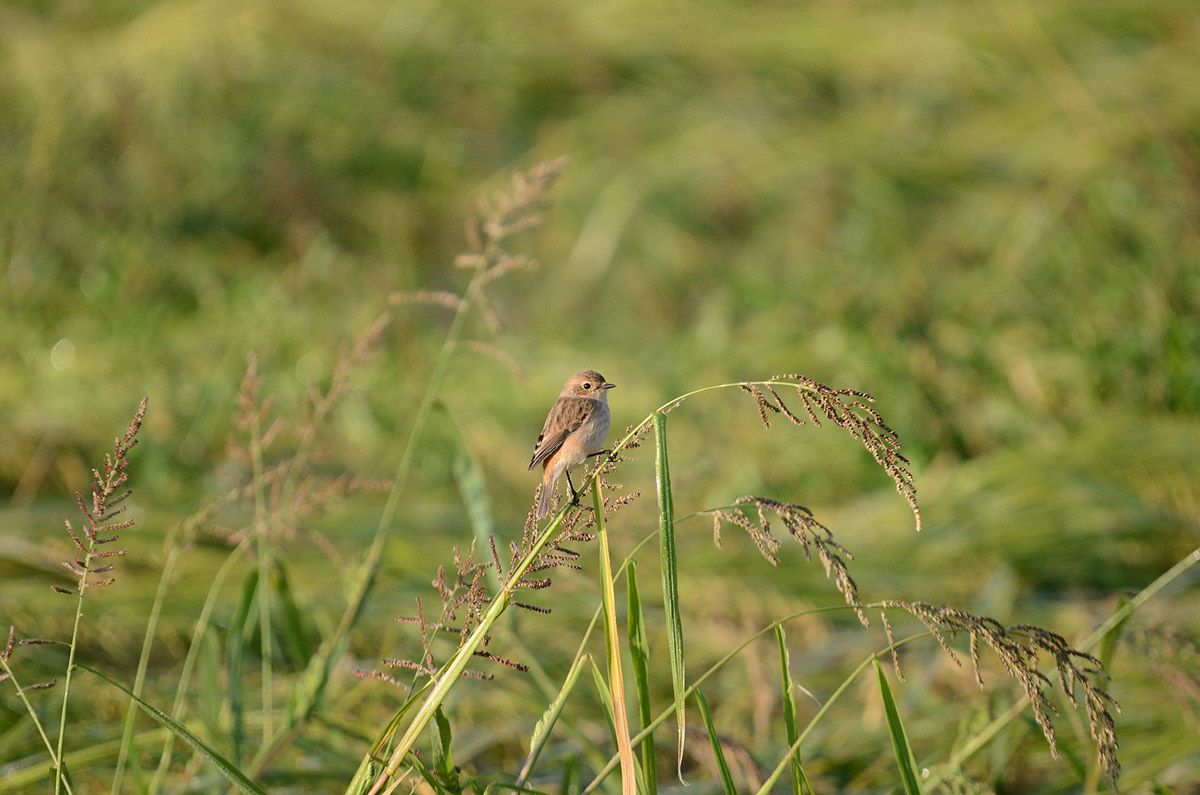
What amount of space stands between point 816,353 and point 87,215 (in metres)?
3.55

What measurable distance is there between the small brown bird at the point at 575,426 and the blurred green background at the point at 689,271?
687 mm

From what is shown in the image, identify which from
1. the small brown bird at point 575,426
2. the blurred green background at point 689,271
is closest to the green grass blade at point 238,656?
the blurred green background at point 689,271

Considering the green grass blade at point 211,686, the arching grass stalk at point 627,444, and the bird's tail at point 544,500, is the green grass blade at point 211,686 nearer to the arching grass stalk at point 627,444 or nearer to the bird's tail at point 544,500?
the arching grass stalk at point 627,444

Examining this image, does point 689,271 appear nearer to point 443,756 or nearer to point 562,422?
point 562,422

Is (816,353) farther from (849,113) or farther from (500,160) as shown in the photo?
(500,160)

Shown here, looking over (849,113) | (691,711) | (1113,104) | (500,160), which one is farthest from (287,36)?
(691,711)

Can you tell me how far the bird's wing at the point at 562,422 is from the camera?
1293mm

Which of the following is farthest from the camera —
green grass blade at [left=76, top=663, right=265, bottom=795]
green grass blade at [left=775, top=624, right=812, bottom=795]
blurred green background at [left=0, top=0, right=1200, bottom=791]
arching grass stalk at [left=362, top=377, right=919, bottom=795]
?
blurred green background at [left=0, top=0, right=1200, bottom=791]

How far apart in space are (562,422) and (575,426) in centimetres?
2

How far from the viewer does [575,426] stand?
129cm

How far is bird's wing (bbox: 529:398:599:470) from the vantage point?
129 cm

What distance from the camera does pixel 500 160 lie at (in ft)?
22.4

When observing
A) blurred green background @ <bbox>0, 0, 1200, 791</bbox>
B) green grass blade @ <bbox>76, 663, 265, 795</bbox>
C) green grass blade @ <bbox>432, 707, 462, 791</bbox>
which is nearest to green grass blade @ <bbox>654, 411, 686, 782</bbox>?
green grass blade @ <bbox>432, 707, 462, 791</bbox>

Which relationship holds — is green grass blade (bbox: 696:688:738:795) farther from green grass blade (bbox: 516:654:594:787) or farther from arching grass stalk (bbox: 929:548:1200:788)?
arching grass stalk (bbox: 929:548:1200:788)
